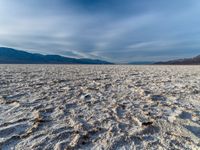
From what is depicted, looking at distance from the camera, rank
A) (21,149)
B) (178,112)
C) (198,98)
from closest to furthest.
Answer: (21,149), (178,112), (198,98)

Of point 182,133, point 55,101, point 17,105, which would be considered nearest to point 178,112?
point 182,133

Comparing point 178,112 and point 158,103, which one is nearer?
point 178,112

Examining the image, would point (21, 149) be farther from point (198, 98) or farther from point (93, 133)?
point (198, 98)

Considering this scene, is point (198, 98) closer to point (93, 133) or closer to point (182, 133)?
point (182, 133)

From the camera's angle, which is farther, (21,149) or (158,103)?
(158,103)

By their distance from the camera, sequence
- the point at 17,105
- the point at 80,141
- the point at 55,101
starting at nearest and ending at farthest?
1. the point at 80,141
2. the point at 17,105
3. the point at 55,101

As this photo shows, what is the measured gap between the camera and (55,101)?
5.01 m

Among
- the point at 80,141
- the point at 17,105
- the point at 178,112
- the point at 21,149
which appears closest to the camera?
the point at 21,149

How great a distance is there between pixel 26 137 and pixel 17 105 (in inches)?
79.3

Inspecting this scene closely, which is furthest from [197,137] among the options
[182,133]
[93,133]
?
[93,133]

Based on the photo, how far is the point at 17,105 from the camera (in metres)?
4.57

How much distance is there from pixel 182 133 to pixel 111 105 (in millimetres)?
2017

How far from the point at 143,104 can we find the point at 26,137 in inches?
122

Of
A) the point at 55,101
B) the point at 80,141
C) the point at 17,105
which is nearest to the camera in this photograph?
the point at 80,141
